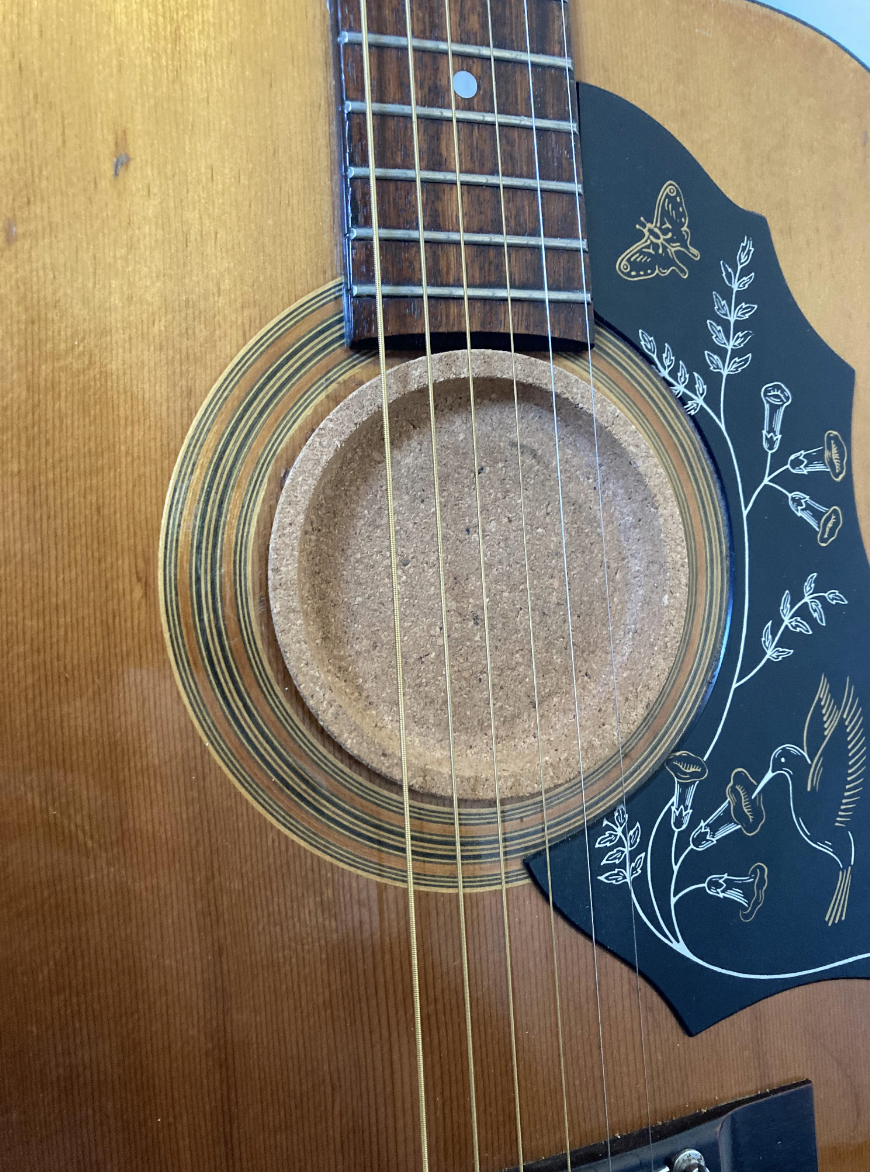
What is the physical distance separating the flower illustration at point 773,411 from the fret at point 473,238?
0.23m

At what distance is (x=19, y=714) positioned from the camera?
0.56 m

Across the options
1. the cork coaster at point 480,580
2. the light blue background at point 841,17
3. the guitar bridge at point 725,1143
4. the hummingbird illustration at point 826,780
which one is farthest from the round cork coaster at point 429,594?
the light blue background at point 841,17

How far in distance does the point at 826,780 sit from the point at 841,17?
917 mm

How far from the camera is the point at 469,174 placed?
681mm

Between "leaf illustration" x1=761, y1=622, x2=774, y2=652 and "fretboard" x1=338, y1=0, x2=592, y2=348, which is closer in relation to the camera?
"fretboard" x1=338, y1=0, x2=592, y2=348

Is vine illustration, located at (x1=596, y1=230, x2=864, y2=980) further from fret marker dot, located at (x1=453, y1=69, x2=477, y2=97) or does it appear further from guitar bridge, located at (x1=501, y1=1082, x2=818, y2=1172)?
fret marker dot, located at (x1=453, y1=69, x2=477, y2=97)

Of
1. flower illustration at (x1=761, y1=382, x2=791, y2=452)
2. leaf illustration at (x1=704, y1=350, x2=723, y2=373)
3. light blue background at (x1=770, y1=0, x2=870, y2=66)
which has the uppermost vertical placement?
light blue background at (x1=770, y1=0, x2=870, y2=66)

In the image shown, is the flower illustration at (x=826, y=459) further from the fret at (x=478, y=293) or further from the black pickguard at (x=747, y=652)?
the fret at (x=478, y=293)

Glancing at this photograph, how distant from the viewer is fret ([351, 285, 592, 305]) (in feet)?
2.13

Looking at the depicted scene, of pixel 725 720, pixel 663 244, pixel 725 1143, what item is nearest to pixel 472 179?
pixel 663 244

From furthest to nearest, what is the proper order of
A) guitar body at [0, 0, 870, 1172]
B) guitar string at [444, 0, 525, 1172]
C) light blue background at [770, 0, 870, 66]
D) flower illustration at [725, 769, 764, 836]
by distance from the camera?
light blue background at [770, 0, 870, 66] → flower illustration at [725, 769, 764, 836] → guitar string at [444, 0, 525, 1172] → guitar body at [0, 0, 870, 1172]

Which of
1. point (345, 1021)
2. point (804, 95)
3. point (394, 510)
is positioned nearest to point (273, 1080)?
point (345, 1021)

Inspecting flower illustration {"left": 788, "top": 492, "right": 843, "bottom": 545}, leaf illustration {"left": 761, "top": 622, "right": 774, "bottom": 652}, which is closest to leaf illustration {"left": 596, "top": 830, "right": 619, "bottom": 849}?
leaf illustration {"left": 761, "top": 622, "right": 774, "bottom": 652}

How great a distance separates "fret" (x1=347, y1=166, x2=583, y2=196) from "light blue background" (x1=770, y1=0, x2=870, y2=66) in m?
0.54
